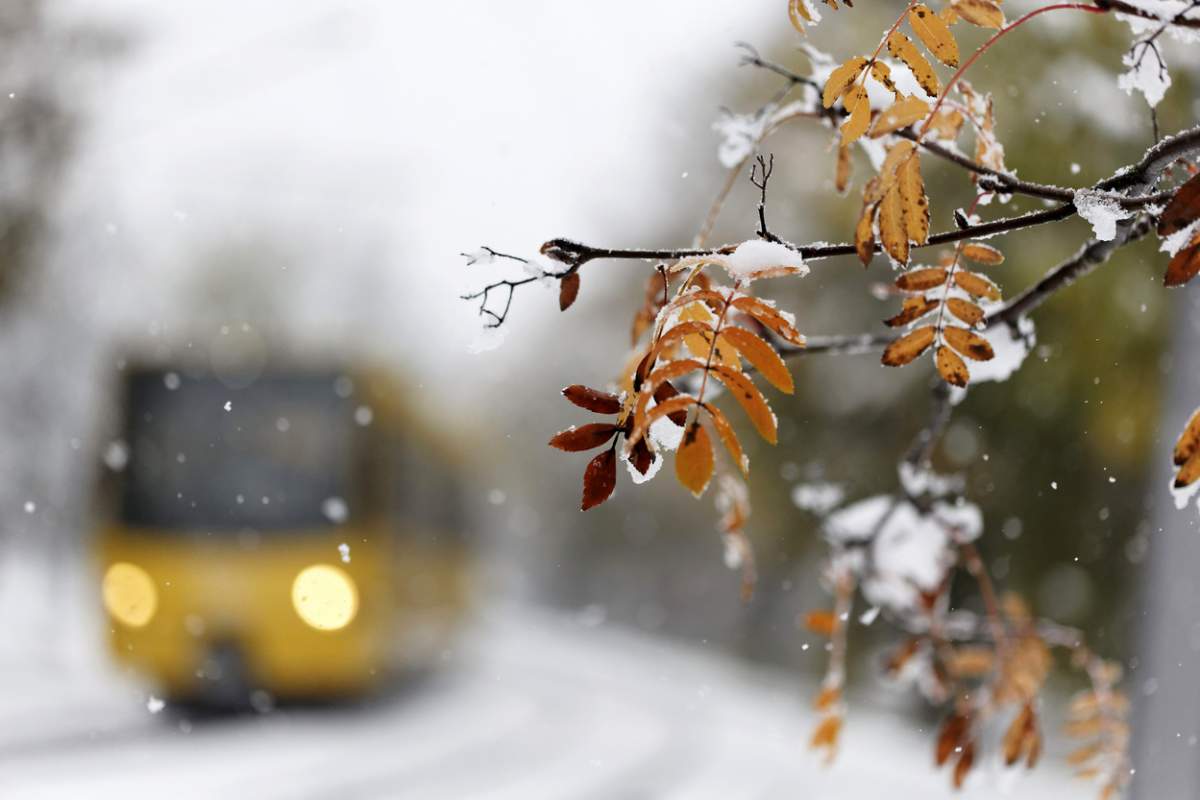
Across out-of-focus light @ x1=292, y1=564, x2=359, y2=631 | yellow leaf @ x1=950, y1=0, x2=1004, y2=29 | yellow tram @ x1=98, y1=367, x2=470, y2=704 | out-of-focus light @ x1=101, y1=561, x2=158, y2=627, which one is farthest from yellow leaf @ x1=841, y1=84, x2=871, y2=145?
out-of-focus light @ x1=101, y1=561, x2=158, y2=627

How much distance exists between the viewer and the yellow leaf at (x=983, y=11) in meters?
1.09

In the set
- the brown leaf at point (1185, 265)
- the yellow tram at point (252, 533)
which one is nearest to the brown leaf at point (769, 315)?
the brown leaf at point (1185, 265)

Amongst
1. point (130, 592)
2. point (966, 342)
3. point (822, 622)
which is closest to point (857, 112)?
point (966, 342)

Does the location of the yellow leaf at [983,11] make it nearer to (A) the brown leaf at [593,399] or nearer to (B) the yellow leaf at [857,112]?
(B) the yellow leaf at [857,112]

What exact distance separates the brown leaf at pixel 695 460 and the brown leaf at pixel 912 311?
39 cm

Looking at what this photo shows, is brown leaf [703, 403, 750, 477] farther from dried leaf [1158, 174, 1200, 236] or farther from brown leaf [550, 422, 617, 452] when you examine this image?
dried leaf [1158, 174, 1200, 236]

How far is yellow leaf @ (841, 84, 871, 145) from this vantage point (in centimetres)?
104

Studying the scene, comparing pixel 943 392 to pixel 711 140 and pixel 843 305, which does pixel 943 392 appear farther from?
pixel 843 305

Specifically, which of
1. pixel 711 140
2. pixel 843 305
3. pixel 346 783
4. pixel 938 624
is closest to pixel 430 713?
pixel 346 783

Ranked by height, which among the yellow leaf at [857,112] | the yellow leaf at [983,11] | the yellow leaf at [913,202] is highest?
the yellow leaf at [983,11]

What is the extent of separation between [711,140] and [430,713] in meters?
8.87

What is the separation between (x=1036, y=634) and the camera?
1.84 meters

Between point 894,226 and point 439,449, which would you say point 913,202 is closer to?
point 894,226

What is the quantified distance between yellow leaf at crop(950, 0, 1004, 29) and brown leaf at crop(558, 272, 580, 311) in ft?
1.60
